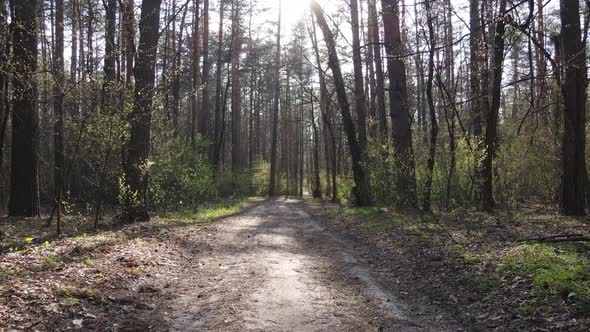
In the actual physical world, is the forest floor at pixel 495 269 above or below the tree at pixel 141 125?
below

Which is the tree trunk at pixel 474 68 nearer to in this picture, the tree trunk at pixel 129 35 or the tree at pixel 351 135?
the tree at pixel 351 135

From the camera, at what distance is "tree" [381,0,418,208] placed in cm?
1236

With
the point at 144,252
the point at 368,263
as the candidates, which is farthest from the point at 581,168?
the point at 144,252

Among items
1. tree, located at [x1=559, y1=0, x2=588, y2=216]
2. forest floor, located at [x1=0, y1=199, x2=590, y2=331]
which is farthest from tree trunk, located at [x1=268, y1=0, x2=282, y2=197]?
forest floor, located at [x1=0, y1=199, x2=590, y2=331]

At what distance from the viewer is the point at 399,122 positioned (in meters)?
13.5

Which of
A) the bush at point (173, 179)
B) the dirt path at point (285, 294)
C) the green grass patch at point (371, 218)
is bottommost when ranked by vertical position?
the dirt path at point (285, 294)

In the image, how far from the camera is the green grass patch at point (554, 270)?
4145mm

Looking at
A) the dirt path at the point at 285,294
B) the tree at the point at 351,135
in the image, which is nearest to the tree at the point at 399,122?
the tree at the point at 351,135

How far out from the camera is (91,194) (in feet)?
49.5

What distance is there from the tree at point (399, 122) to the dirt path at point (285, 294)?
4418mm

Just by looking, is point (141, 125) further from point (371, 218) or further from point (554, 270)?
point (554, 270)

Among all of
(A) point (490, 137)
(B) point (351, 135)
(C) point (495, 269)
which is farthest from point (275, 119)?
(C) point (495, 269)

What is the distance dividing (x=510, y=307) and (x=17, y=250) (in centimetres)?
699

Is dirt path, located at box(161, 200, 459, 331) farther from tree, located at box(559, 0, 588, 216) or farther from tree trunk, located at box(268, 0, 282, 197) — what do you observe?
tree trunk, located at box(268, 0, 282, 197)
